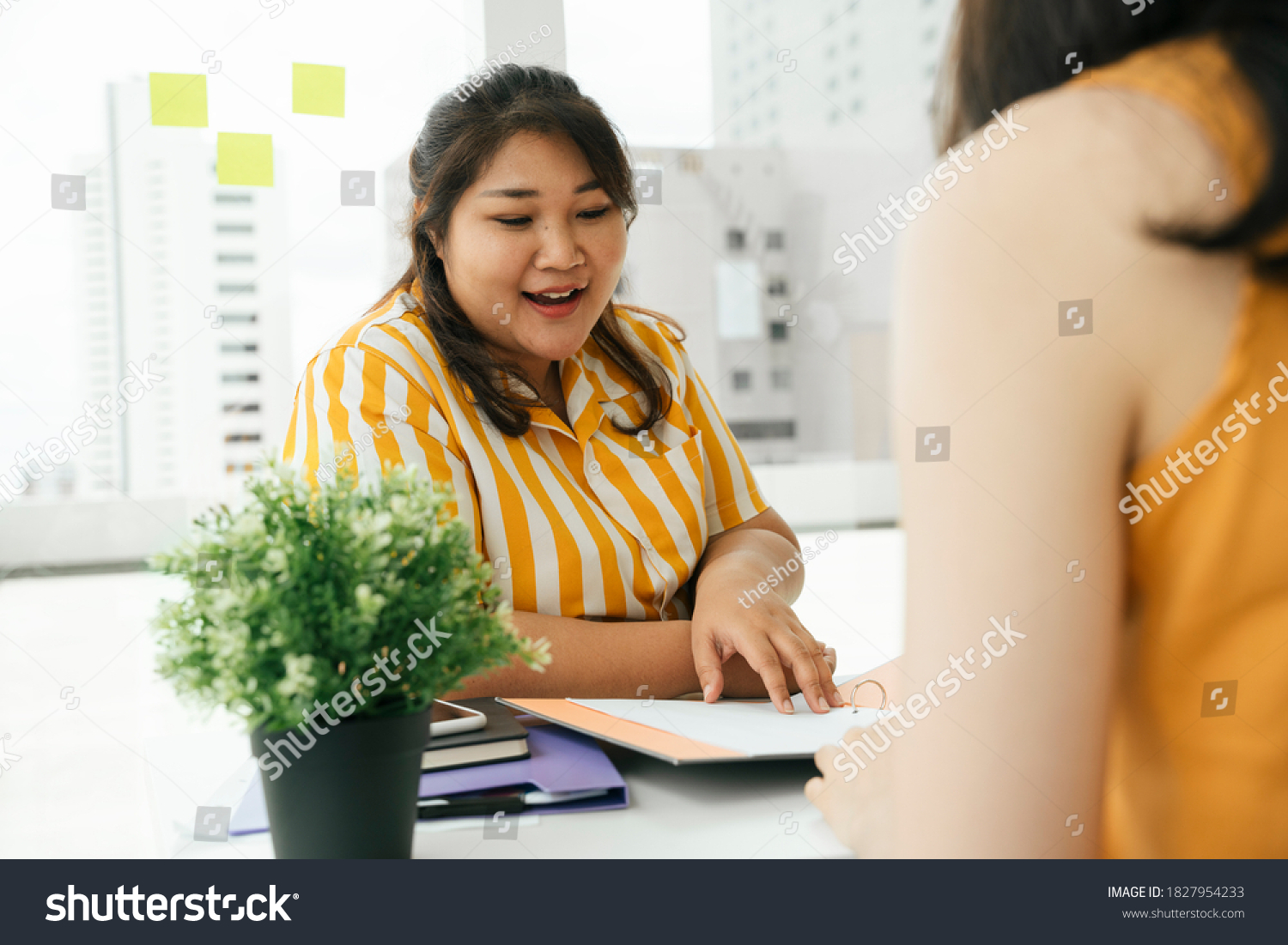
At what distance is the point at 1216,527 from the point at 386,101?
253 centimetres

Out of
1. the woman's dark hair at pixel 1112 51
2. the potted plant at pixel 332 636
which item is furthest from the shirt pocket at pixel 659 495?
the woman's dark hair at pixel 1112 51

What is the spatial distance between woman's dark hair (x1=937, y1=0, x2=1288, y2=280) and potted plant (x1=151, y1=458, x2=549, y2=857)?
1.29ft

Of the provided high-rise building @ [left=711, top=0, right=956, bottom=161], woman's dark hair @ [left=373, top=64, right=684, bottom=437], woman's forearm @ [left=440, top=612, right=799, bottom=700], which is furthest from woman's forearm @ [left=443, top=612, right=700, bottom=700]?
high-rise building @ [left=711, top=0, right=956, bottom=161]

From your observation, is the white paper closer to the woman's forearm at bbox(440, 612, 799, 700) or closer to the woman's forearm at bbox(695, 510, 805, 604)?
the woman's forearm at bbox(440, 612, 799, 700)

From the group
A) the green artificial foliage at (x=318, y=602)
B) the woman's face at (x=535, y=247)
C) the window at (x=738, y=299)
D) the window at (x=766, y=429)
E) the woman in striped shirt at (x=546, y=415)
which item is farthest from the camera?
the window at (x=766, y=429)

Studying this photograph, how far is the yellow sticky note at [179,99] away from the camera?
1966 mm

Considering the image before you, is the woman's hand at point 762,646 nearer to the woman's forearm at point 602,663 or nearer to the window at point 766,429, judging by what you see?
the woman's forearm at point 602,663

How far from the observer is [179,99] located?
6.70ft

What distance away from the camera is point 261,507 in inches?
21.6

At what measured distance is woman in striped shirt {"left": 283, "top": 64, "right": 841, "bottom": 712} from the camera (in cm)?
115

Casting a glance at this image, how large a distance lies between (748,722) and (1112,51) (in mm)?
660

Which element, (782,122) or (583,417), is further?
(782,122)
